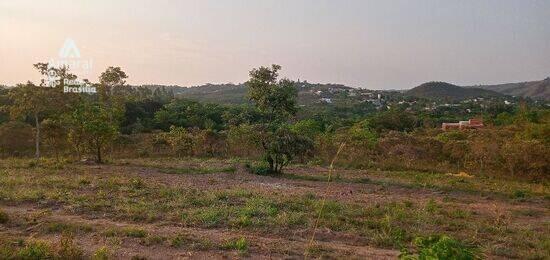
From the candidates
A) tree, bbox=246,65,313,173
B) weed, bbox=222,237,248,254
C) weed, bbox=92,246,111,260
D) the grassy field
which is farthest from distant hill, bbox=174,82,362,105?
weed, bbox=92,246,111,260

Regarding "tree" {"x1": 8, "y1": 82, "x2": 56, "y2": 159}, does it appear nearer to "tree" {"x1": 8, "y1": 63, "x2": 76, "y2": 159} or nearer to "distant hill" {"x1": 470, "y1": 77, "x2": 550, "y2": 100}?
"tree" {"x1": 8, "y1": 63, "x2": 76, "y2": 159}

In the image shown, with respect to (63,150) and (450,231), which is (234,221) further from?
(63,150)

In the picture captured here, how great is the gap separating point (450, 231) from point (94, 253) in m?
6.29

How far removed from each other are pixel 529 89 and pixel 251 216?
150940mm

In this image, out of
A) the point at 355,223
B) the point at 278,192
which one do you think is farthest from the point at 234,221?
the point at 278,192

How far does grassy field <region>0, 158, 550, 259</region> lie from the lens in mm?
7195

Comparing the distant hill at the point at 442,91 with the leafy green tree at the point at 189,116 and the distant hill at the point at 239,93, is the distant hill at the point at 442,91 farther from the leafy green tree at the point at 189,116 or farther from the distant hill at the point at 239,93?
the leafy green tree at the point at 189,116

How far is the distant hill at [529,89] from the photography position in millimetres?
127750

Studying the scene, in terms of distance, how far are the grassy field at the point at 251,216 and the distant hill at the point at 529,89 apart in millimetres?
123094

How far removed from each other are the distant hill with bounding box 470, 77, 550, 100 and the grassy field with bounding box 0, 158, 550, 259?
12309cm

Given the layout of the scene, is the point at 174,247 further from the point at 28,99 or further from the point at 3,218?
the point at 28,99

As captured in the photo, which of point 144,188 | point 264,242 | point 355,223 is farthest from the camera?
point 144,188

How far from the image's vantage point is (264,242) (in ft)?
24.7

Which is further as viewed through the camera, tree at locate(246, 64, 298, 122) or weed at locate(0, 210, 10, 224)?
tree at locate(246, 64, 298, 122)
